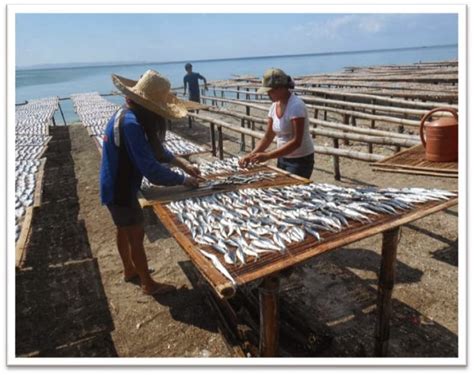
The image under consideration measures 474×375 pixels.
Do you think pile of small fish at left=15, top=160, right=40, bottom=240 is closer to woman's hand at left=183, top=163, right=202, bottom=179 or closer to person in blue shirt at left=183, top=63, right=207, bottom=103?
woman's hand at left=183, top=163, right=202, bottom=179

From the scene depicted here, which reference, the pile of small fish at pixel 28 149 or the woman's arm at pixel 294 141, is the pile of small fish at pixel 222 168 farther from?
the pile of small fish at pixel 28 149

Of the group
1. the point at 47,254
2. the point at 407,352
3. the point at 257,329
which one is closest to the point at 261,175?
the point at 257,329

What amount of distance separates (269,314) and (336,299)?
199 cm

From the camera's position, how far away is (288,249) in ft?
8.91

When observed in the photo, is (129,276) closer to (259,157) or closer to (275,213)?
(259,157)

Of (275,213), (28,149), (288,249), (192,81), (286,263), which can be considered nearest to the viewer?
(286,263)

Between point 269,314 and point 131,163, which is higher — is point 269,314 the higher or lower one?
the lower one

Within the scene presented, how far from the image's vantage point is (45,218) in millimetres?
7852

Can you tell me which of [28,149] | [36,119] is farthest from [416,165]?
[36,119]

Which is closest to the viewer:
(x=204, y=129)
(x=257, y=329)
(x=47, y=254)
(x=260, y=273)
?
(x=260, y=273)

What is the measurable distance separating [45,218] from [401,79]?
17057 mm

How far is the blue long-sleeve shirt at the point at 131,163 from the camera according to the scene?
3.83 meters

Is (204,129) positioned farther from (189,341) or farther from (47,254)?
(189,341)
